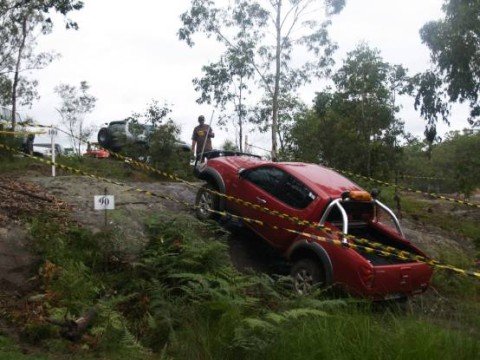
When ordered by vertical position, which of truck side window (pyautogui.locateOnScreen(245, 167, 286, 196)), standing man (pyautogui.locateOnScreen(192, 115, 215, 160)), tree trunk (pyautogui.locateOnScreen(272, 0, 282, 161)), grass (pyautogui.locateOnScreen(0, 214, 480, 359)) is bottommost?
grass (pyautogui.locateOnScreen(0, 214, 480, 359))

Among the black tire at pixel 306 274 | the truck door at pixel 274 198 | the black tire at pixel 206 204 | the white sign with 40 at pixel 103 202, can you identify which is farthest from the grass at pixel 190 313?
the black tire at pixel 206 204

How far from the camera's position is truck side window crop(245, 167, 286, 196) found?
826 centimetres

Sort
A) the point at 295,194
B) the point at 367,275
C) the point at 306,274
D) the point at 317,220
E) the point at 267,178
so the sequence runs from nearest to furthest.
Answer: the point at 367,275 < the point at 306,274 < the point at 317,220 < the point at 295,194 < the point at 267,178

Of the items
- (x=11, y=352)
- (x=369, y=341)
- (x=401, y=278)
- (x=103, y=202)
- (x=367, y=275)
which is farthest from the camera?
(x=103, y=202)

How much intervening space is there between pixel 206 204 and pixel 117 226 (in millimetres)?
2229

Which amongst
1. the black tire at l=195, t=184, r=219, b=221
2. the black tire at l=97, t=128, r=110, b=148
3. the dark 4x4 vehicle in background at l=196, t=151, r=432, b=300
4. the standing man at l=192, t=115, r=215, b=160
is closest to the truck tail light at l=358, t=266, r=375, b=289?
the dark 4x4 vehicle in background at l=196, t=151, r=432, b=300

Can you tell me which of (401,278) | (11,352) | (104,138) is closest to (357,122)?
(104,138)

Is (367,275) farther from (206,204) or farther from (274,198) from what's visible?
(206,204)

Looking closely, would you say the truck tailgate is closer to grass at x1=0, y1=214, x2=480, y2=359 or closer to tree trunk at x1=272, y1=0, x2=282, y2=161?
grass at x1=0, y1=214, x2=480, y2=359

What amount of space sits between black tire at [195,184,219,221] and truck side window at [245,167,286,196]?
841 millimetres

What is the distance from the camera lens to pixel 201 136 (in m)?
13.7

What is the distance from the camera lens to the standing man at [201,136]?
1362cm

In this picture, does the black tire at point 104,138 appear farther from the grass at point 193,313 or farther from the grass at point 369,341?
the grass at point 369,341

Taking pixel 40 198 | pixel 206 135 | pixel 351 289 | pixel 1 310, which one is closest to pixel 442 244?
pixel 351 289
